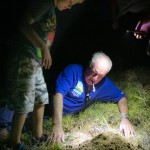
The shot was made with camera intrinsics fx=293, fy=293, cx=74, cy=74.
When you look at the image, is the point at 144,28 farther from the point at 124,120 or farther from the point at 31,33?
the point at 31,33

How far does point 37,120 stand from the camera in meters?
3.80

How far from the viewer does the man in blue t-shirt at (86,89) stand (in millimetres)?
4445

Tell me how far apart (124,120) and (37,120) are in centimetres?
158

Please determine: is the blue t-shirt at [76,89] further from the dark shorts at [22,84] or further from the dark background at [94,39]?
the dark background at [94,39]

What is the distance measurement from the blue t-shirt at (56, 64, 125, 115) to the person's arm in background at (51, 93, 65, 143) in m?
0.17

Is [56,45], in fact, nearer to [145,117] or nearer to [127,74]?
[127,74]

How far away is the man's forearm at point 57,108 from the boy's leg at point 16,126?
0.74 metres

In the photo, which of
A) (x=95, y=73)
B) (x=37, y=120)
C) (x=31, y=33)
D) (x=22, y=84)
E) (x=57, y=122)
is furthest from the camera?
(x=95, y=73)

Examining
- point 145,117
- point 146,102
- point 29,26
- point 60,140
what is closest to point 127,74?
point 146,102

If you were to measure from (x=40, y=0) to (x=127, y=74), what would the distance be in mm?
3503

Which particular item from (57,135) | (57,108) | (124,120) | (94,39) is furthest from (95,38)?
(57,135)

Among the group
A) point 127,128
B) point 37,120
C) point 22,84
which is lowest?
point 127,128

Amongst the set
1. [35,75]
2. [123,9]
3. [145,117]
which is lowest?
[145,117]

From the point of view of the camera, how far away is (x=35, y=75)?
135 inches
